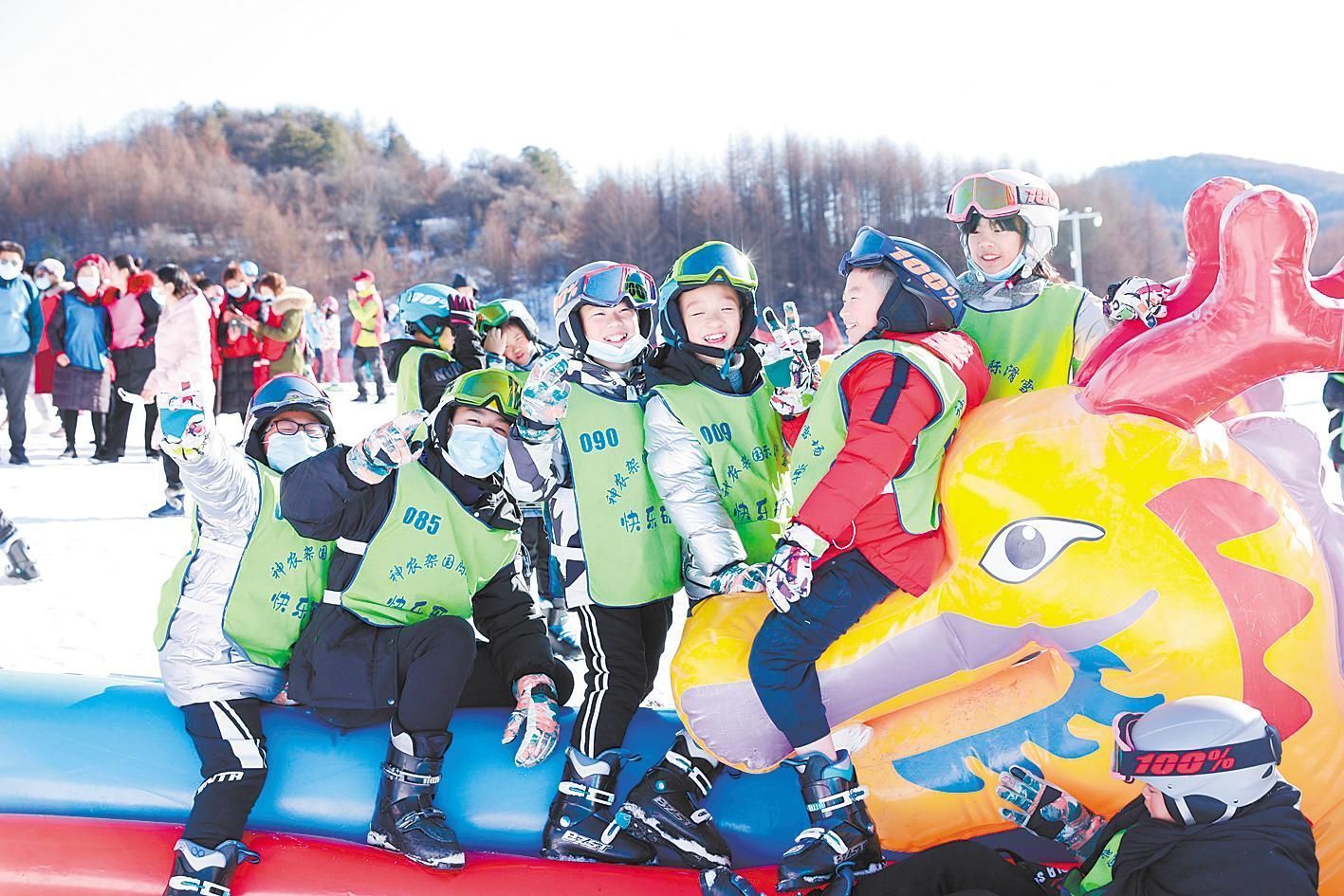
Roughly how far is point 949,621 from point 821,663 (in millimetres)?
322

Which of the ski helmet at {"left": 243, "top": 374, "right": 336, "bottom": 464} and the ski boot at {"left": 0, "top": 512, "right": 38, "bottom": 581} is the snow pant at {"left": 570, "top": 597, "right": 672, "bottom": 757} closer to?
the ski helmet at {"left": 243, "top": 374, "right": 336, "bottom": 464}

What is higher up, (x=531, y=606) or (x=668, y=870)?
(x=531, y=606)

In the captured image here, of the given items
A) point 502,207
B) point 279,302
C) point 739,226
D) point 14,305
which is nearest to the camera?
point 14,305

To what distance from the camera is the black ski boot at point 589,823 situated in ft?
8.97

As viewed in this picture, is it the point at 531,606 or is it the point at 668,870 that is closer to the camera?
the point at 668,870

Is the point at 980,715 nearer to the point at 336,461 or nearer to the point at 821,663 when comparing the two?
the point at 821,663

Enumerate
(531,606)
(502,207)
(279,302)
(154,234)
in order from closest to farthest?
(531,606), (279,302), (154,234), (502,207)

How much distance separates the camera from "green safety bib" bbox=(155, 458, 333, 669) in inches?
118

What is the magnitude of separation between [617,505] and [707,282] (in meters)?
0.68

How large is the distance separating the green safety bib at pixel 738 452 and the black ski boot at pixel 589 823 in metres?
0.71

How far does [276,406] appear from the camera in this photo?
3.12m

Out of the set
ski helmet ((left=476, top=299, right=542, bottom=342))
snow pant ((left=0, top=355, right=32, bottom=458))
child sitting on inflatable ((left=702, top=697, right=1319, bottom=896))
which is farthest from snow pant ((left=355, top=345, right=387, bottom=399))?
child sitting on inflatable ((left=702, top=697, right=1319, bottom=896))

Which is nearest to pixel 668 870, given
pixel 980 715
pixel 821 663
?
pixel 821 663

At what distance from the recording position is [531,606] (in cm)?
336
